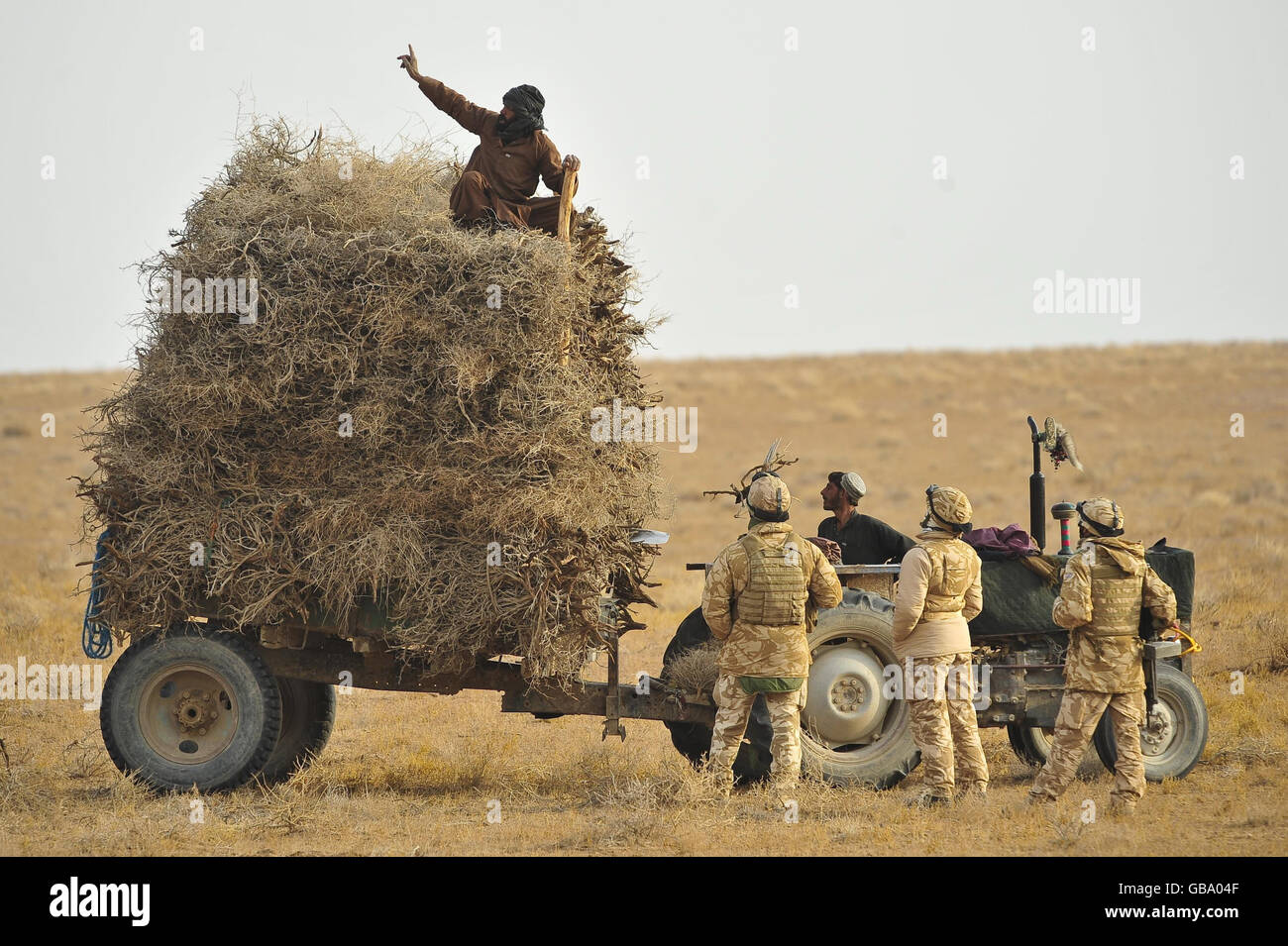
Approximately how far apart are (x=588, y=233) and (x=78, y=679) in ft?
20.1

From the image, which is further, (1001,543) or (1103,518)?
(1001,543)

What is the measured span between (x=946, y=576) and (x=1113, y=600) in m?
1.03

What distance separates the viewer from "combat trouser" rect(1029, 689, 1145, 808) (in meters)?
8.65

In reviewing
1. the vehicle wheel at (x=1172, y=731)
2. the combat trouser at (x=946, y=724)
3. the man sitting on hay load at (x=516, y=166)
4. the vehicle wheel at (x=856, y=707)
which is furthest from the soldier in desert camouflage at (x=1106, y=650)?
the man sitting on hay load at (x=516, y=166)

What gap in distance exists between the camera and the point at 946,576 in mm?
8742

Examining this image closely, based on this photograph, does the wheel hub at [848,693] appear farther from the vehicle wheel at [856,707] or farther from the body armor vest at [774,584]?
the body armor vest at [774,584]

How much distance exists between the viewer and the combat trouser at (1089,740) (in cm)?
865

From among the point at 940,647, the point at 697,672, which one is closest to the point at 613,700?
the point at 697,672

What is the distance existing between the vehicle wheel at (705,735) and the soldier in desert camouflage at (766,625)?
0.22m

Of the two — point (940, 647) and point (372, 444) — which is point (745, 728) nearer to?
point (940, 647)

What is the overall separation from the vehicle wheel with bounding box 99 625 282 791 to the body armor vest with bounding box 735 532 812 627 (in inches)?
126

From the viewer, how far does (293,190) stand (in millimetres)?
9383

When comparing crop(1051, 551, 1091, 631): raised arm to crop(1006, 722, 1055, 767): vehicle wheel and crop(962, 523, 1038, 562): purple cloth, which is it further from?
crop(1006, 722, 1055, 767): vehicle wheel

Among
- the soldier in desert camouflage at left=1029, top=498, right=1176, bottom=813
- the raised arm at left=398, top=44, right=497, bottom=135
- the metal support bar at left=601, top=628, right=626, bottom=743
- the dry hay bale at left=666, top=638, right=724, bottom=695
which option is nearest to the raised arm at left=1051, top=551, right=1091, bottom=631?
the soldier in desert camouflage at left=1029, top=498, right=1176, bottom=813
